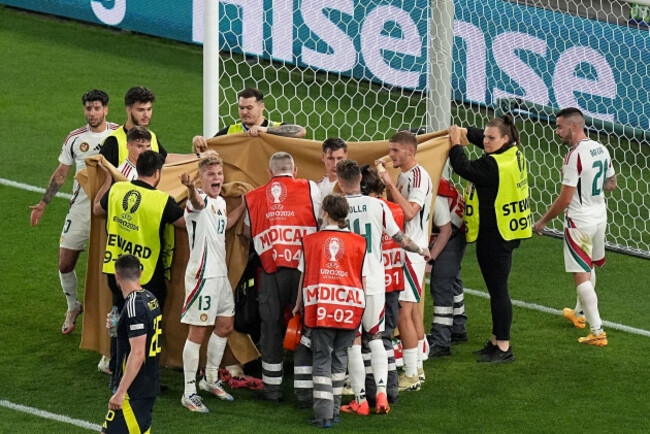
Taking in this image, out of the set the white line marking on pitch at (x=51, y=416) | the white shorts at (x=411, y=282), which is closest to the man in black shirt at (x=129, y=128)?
the white shorts at (x=411, y=282)

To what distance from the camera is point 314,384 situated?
8.20 meters

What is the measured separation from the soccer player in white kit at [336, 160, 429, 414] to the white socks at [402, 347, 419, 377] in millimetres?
489

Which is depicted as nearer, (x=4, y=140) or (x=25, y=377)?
(x=25, y=377)

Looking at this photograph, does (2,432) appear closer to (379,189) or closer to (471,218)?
(379,189)

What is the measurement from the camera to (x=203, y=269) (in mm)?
8375

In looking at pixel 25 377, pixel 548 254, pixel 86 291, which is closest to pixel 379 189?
pixel 86 291

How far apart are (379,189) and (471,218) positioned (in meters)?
1.18

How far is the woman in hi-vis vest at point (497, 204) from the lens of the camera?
9180 mm

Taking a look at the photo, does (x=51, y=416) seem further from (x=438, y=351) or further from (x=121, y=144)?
(x=438, y=351)

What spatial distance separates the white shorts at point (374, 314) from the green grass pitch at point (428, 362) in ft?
1.92

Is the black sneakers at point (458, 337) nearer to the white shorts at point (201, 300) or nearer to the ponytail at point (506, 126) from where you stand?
the ponytail at point (506, 126)

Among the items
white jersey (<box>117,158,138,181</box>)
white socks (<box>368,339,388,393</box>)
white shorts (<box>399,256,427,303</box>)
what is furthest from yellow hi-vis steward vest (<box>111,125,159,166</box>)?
white socks (<box>368,339,388,393</box>)

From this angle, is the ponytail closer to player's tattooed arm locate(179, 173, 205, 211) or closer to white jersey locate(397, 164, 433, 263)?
white jersey locate(397, 164, 433, 263)

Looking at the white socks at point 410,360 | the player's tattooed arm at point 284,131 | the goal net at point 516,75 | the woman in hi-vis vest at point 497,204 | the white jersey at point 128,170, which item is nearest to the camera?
the white socks at point 410,360
